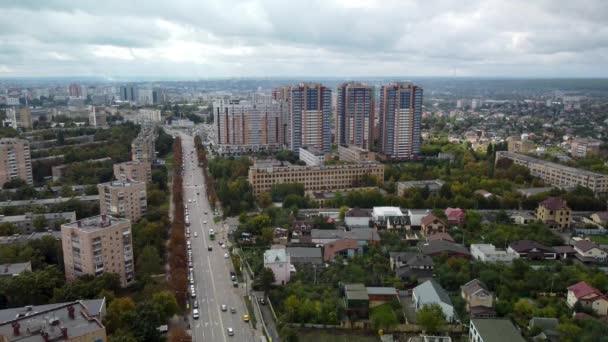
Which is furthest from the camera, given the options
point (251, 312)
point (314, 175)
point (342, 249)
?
point (314, 175)

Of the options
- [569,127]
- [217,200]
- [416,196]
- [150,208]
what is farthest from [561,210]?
[569,127]

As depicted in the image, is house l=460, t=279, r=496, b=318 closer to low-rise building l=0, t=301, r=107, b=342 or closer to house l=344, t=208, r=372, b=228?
house l=344, t=208, r=372, b=228

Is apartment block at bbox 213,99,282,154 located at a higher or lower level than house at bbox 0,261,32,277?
higher

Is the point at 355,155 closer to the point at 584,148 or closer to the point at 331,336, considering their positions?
the point at 584,148

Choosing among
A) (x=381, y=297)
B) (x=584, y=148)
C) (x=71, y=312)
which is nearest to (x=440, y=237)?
(x=381, y=297)

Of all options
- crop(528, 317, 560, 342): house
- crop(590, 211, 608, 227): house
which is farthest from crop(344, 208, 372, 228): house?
crop(590, 211, 608, 227): house

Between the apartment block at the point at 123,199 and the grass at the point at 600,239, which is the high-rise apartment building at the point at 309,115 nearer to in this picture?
the apartment block at the point at 123,199

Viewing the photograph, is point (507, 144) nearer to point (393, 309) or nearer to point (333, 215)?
point (333, 215)
